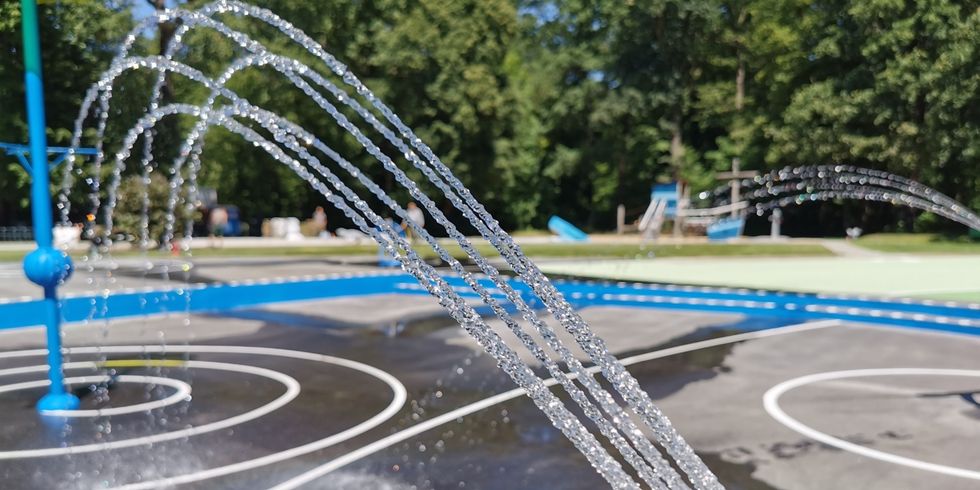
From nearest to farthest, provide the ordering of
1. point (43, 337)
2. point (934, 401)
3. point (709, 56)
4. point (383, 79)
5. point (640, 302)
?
point (934, 401) < point (43, 337) < point (640, 302) < point (383, 79) < point (709, 56)

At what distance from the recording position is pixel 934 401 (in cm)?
805

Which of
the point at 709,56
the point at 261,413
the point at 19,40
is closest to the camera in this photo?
the point at 261,413

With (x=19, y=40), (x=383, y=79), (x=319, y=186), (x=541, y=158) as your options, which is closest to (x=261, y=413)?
(x=319, y=186)

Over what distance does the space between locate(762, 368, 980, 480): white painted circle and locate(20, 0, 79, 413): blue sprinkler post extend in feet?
23.6

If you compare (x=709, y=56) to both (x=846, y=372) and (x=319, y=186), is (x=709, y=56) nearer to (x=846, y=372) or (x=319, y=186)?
(x=846, y=372)

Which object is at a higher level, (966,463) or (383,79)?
(383,79)

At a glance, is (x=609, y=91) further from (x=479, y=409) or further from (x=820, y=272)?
(x=479, y=409)

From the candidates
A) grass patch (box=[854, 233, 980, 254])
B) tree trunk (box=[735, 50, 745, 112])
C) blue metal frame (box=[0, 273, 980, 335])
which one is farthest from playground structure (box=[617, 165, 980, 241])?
blue metal frame (box=[0, 273, 980, 335])

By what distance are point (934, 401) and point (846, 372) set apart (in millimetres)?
1415

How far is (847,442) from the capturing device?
22.0ft

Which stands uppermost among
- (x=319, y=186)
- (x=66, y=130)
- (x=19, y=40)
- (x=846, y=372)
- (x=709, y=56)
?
(x=709, y=56)

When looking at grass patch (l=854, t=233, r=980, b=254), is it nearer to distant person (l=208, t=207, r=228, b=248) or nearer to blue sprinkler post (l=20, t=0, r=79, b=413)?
distant person (l=208, t=207, r=228, b=248)

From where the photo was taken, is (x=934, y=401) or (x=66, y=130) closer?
(x=934, y=401)

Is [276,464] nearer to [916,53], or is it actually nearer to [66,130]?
[66,130]
